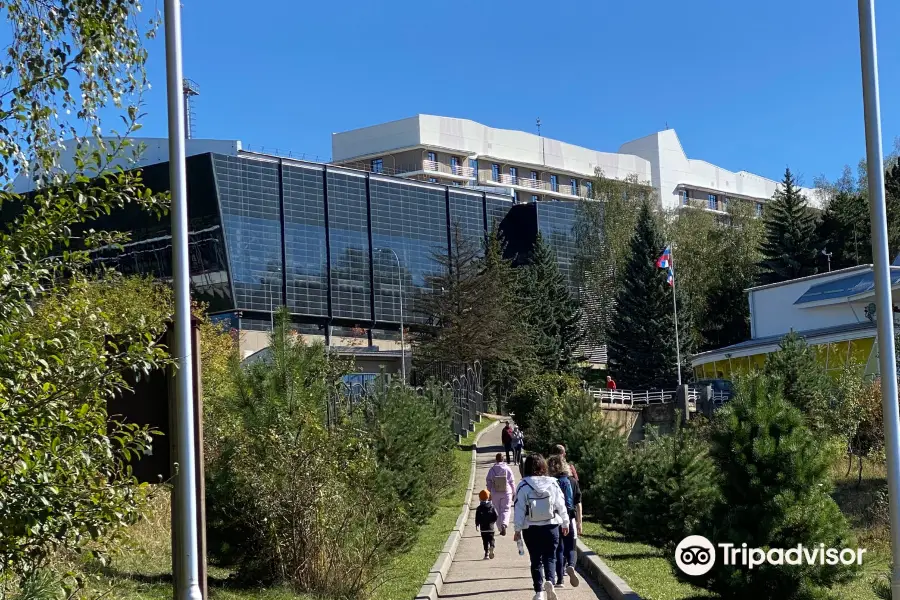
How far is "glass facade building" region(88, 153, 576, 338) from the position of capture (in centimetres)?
7275

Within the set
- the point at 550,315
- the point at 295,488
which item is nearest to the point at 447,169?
the point at 550,315

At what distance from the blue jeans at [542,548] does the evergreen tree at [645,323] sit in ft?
195

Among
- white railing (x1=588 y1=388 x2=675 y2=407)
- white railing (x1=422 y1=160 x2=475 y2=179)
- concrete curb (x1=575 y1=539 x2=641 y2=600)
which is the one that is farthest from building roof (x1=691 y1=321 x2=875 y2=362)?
white railing (x1=422 y1=160 x2=475 y2=179)

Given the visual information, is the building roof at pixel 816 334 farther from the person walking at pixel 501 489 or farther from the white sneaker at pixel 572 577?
the white sneaker at pixel 572 577

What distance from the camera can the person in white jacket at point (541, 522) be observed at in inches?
430

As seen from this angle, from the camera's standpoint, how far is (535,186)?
108 metres

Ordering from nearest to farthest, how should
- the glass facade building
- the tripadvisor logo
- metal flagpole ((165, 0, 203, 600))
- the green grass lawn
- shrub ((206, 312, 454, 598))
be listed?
metal flagpole ((165, 0, 203, 600)) → the tripadvisor logo → shrub ((206, 312, 454, 598)) → the green grass lawn → the glass facade building

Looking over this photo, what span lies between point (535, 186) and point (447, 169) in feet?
36.2

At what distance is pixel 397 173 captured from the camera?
101 metres

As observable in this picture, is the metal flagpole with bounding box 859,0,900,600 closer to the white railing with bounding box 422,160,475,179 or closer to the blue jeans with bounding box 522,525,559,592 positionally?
the blue jeans with bounding box 522,525,559,592

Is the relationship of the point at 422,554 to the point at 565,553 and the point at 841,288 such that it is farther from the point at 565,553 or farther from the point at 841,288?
the point at 841,288

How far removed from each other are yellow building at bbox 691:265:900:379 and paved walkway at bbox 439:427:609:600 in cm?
3099

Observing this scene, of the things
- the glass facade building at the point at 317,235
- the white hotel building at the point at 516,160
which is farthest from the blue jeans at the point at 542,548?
the white hotel building at the point at 516,160

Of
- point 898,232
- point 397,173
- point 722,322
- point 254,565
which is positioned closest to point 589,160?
point 397,173
